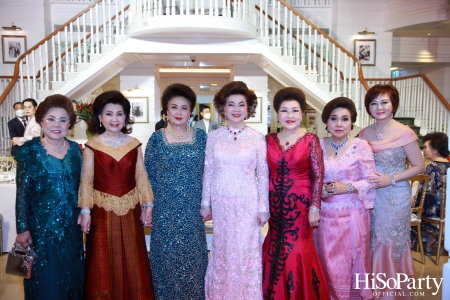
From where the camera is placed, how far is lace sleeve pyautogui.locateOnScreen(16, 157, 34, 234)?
2.25 metres

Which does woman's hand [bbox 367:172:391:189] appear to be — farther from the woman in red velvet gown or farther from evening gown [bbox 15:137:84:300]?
evening gown [bbox 15:137:84:300]

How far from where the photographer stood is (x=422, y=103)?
834 centimetres

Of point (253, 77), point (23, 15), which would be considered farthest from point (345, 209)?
point (23, 15)

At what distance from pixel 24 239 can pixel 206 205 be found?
1.17m

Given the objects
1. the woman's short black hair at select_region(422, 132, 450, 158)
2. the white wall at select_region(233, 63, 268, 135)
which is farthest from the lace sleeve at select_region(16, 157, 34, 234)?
the white wall at select_region(233, 63, 268, 135)

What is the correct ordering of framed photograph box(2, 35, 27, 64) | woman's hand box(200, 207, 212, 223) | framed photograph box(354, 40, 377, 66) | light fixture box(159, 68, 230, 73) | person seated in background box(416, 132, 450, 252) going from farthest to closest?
light fixture box(159, 68, 230, 73) < framed photograph box(354, 40, 377, 66) < framed photograph box(2, 35, 27, 64) < person seated in background box(416, 132, 450, 252) < woman's hand box(200, 207, 212, 223)

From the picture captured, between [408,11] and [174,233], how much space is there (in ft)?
30.5

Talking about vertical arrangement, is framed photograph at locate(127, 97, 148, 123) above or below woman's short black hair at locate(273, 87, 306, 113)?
above

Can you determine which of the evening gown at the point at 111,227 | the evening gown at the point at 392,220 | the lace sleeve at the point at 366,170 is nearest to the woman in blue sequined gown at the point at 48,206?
the evening gown at the point at 111,227

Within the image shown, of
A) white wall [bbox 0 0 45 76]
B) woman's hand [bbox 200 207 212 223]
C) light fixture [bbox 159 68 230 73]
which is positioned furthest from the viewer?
light fixture [bbox 159 68 230 73]

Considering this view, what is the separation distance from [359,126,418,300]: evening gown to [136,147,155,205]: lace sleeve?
1.68 metres

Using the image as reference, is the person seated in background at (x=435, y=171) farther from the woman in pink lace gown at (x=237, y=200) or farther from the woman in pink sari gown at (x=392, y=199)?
the woman in pink lace gown at (x=237, y=200)

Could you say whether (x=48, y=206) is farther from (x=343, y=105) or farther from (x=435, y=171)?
(x=435, y=171)

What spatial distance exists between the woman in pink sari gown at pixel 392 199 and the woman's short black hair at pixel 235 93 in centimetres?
94
